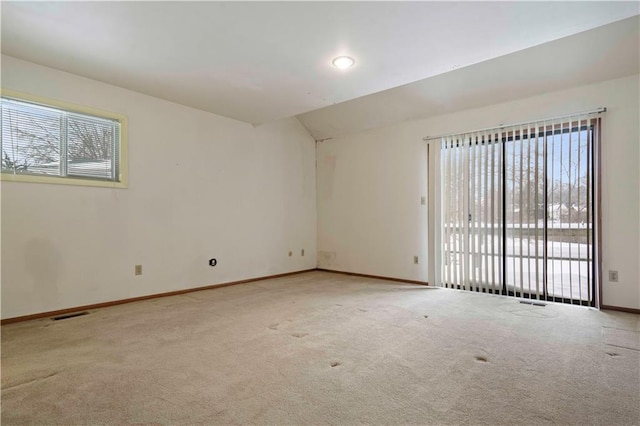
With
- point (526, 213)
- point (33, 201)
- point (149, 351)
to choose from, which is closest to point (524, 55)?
point (526, 213)

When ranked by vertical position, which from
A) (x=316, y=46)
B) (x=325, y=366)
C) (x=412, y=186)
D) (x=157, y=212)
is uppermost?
(x=316, y=46)

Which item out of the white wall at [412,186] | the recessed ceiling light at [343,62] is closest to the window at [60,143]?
the recessed ceiling light at [343,62]

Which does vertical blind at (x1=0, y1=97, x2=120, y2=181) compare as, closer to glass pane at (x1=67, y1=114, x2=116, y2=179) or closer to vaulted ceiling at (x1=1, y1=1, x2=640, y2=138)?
glass pane at (x1=67, y1=114, x2=116, y2=179)

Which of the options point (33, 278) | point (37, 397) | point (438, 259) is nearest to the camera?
point (37, 397)

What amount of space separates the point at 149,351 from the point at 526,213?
165 inches

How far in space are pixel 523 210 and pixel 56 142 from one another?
531 cm

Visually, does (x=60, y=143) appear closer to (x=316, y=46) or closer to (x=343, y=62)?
(x=316, y=46)

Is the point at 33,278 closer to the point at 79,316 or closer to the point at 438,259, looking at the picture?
the point at 79,316

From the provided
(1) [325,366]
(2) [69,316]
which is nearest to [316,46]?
(1) [325,366]

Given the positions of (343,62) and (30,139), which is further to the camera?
(30,139)

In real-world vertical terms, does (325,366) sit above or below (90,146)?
below

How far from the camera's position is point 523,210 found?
390 centimetres

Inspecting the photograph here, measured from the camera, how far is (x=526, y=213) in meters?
3.88

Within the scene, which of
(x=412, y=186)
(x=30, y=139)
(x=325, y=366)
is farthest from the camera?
(x=412, y=186)
